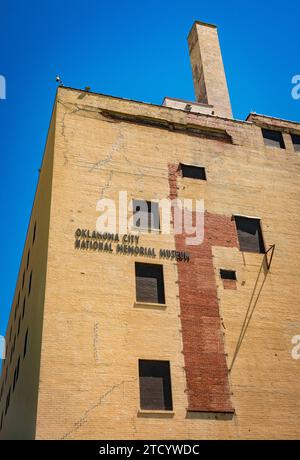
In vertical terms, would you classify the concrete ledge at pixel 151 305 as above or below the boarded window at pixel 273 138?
below

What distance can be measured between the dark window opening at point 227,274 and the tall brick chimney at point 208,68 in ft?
38.0

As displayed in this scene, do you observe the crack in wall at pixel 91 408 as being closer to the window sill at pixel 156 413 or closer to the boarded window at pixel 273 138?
the window sill at pixel 156 413

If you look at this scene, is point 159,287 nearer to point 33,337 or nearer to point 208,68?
point 33,337

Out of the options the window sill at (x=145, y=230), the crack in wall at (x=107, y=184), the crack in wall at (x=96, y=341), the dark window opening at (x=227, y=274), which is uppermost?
the crack in wall at (x=107, y=184)

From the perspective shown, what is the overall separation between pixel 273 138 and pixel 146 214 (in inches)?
413

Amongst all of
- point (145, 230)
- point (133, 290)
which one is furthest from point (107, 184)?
point (133, 290)

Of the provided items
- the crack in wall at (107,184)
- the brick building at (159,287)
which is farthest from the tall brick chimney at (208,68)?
the crack in wall at (107,184)

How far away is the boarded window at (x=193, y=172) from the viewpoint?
25531 millimetres

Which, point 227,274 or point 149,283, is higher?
point 227,274

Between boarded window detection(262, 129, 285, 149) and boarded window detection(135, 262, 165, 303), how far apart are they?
11507 millimetres

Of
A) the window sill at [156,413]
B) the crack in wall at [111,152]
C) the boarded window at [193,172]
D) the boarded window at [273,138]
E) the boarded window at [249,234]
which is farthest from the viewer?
the boarded window at [273,138]

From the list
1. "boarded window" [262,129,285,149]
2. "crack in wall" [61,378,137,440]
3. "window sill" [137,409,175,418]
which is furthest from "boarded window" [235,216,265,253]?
"crack in wall" [61,378,137,440]

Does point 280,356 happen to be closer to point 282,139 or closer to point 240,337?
point 240,337

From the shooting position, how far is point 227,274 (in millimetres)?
23047
